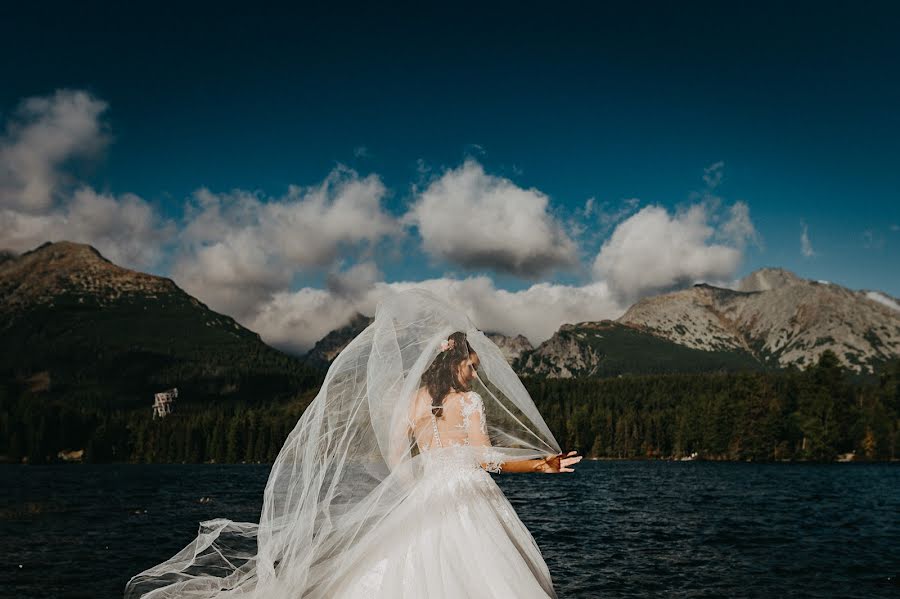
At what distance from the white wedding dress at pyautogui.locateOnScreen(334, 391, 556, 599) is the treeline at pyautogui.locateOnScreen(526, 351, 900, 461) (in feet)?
341

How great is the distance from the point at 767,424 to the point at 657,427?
2939 centimetres

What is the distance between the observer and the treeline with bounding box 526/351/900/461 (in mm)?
97812

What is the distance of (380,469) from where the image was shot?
775 cm

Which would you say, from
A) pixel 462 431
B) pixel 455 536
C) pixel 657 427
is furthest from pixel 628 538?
pixel 657 427

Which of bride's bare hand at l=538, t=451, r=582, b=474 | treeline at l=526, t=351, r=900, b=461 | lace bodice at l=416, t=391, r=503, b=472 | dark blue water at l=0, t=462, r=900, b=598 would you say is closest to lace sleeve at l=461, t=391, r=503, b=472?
lace bodice at l=416, t=391, r=503, b=472

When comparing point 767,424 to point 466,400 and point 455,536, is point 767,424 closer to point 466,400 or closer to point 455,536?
point 466,400

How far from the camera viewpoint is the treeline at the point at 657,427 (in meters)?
Answer: 99.3

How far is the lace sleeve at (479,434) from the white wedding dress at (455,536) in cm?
1

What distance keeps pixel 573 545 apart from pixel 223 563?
57.0ft

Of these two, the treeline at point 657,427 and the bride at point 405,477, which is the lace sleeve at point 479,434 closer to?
the bride at point 405,477

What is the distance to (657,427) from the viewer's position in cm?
12888

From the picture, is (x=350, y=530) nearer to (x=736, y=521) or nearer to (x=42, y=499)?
(x=736, y=521)

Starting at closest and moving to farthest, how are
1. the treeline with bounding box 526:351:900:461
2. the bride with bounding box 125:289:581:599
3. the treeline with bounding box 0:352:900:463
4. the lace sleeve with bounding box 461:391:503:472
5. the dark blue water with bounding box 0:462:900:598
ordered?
the bride with bounding box 125:289:581:599
the lace sleeve with bounding box 461:391:503:472
the dark blue water with bounding box 0:462:900:598
the treeline with bounding box 526:351:900:461
the treeline with bounding box 0:352:900:463

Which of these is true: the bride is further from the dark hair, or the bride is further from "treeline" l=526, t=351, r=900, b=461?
"treeline" l=526, t=351, r=900, b=461
